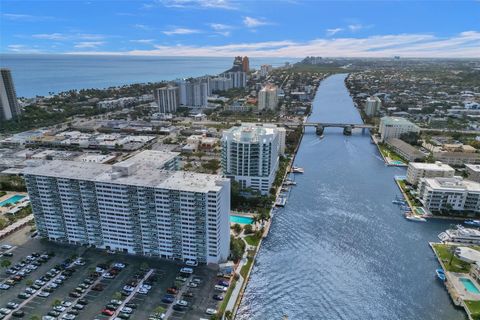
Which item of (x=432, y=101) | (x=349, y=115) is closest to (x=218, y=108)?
(x=349, y=115)

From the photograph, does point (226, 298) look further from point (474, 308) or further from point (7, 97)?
point (7, 97)

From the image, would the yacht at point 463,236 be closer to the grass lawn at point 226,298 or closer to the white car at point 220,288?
the grass lawn at point 226,298

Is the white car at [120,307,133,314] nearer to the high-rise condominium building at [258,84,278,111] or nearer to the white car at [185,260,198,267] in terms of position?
the white car at [185,260,198,267]

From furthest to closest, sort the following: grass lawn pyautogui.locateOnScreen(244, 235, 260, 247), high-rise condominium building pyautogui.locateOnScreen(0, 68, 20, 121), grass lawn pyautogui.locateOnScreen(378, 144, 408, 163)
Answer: high-rise condominium building pyautogui.locateOnScreen(0, 68, 20, 121) < grass lawn pyautogui.locateOnScreen(378, 144, 408, 163) < grass lawn pyautogui.locateOnScreen(244, 235, 260, 247)

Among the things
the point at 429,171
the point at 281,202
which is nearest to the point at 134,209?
the point at 281,202

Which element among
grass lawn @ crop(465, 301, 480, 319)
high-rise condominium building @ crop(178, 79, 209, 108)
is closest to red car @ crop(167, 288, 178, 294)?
grass lawn @ crop(465, 301, 480, 319)

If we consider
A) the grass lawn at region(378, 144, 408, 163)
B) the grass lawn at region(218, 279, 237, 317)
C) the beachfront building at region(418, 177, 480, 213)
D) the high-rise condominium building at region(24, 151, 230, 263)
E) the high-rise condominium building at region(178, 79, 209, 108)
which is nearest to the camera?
the grass lawn at region(218, 279, 237, 317)

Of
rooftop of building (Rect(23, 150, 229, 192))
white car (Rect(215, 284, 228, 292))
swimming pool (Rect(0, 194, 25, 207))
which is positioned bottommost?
swimming pool (Rect(0, 194, 25, 207))
